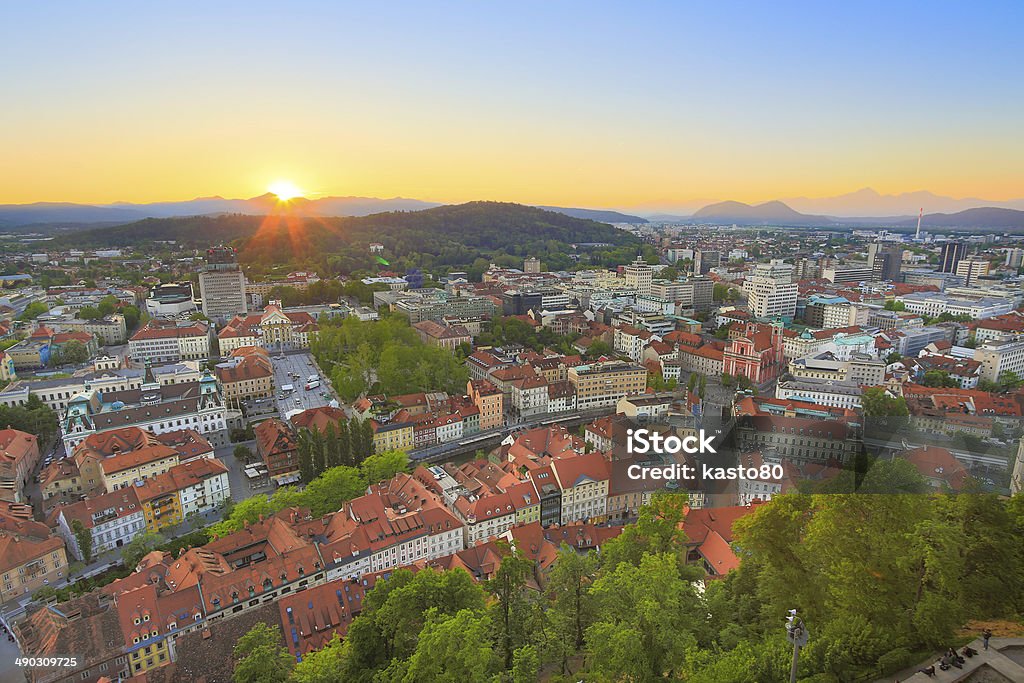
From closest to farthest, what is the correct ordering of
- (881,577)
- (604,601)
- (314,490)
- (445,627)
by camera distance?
(881,577)
(445,627)
(604,601)
(314,490)

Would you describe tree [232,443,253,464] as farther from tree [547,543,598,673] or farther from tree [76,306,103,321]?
tree [76,306,103,321]

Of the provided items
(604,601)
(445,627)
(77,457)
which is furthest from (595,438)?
(77,457)

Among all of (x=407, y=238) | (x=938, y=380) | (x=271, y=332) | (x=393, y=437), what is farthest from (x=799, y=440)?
(x=407, y=238)

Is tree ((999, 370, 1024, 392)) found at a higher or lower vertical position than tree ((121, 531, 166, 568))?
higher

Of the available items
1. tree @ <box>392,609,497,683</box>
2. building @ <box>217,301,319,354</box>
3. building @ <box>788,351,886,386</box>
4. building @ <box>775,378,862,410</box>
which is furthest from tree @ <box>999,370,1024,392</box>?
building @ <box>217,301,319,354</box>

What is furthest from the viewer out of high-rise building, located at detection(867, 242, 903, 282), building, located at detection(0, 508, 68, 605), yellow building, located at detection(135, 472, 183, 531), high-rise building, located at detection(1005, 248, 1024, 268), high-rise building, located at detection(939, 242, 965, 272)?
high-rise building, located at detection(939, 242, 965, 272)

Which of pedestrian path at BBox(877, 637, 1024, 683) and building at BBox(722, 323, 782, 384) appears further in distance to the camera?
building at BBox(722, 323, 782, 384)

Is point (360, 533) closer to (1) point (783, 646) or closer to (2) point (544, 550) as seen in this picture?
(2) point (544, 550)
